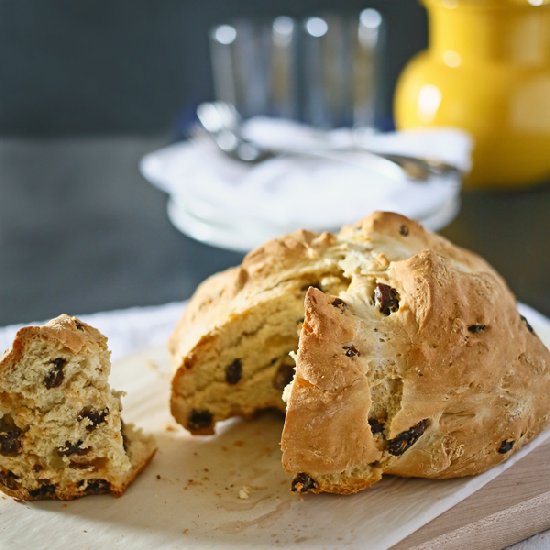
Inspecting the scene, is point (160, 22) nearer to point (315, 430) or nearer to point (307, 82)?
point (307, 82)

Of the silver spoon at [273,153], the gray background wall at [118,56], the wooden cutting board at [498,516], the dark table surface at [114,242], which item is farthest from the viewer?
the gray background wall at [118,56]

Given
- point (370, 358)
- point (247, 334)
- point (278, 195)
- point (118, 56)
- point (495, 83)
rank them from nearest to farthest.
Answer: point (370, 358), point (247, 334), point (278, 195), point (495, 83), point (118, 56)

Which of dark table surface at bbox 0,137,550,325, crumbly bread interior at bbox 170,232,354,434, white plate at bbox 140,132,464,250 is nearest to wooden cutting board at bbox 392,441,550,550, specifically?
crumbly bread interior at bbox 170,232,354,434

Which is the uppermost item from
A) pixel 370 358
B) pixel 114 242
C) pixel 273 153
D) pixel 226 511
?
pixel 370 358

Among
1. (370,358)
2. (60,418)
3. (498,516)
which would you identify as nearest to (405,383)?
(370,358)

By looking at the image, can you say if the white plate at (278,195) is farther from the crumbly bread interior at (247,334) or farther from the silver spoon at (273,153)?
the crumbly bread interior at (247,334)

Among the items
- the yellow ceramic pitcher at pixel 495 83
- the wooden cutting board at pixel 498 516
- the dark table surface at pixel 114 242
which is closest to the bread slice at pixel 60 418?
the wooden cutting board at pixel 498 516

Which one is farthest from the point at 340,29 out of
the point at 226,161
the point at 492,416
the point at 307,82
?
the point at 492,416

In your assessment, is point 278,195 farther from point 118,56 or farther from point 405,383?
point 118,56
